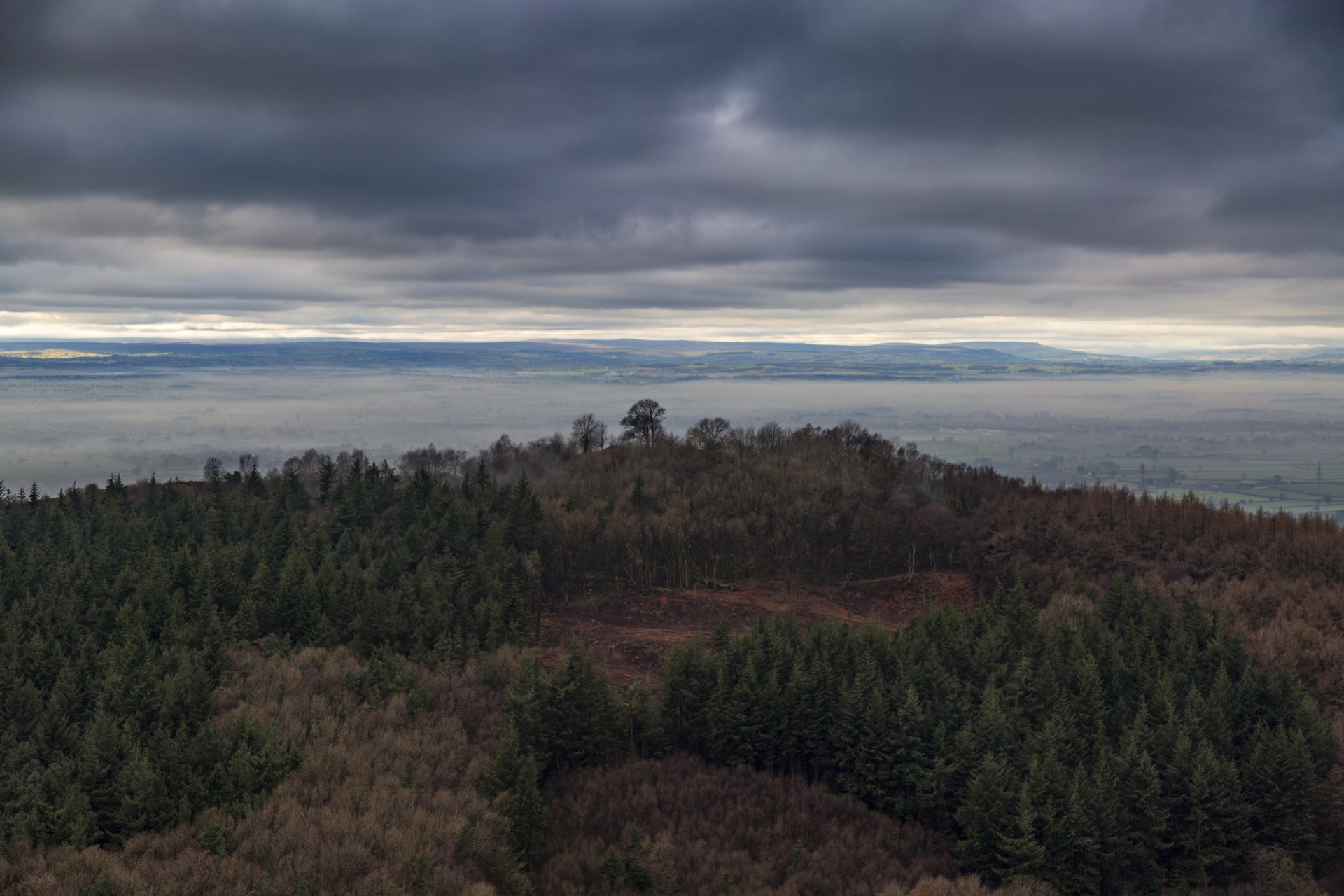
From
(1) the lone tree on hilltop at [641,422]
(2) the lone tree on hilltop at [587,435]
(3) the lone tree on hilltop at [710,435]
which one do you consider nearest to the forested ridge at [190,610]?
(3) the lone tree on hilltop at [710,435]

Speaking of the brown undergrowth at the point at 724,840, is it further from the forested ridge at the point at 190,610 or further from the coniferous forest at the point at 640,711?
the forested ridge at the point at 190,610

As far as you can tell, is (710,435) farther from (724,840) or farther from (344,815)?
(344,815)

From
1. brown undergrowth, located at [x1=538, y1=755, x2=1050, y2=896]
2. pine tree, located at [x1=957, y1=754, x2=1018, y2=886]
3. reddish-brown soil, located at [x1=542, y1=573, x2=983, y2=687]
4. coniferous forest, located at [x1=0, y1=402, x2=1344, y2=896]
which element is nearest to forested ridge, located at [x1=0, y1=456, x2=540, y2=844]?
coniferous forest, located at [x1=0, y1=402, x2=1344, y2=896]

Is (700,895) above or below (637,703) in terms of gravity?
below

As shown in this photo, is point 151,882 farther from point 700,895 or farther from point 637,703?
point 637,703

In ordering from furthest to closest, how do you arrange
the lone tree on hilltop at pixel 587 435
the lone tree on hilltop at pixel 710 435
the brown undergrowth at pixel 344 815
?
1. the lone tree on hilltop at pixel 587 435
2. the lone tree on hilltop at pixel 710 435
3. the brown undergrowth at pixel 344 815

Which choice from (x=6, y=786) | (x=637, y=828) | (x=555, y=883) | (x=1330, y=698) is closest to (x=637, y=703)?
(x=637, y=828)
